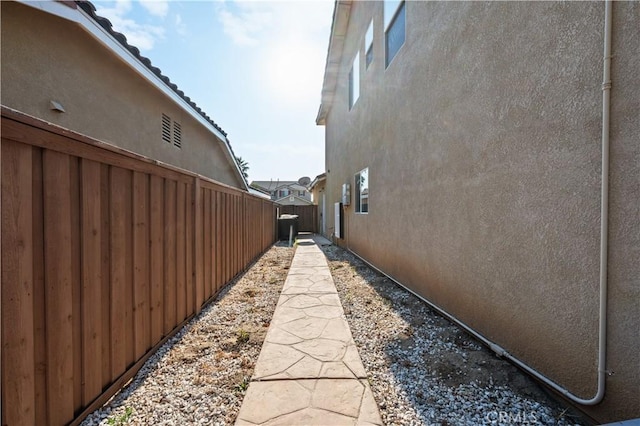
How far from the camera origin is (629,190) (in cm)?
172

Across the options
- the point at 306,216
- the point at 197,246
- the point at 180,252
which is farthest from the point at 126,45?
the point at 306,216

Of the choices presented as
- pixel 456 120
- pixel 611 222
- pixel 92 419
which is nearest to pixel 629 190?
pixel 611 222

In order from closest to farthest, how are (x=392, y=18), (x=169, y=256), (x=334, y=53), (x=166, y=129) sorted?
(x=169, y=256) < (x=392, y=18) < (x=166, y=129) < (x=334, y=53)

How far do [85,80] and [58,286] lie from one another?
3.55m

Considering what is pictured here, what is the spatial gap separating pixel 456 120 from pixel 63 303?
409 cm

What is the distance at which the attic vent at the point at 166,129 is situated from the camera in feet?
19.7

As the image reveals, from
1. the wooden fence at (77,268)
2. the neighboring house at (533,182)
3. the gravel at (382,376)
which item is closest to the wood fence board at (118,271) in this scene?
the wooden fence at (77,268)

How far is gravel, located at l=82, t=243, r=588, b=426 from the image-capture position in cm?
204

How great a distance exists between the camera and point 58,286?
1.72 m

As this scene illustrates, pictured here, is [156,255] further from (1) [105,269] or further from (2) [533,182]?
(2) [533,182]

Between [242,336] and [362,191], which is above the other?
[362,191]

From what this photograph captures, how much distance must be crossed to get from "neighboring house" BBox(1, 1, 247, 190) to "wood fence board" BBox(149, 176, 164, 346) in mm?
1728

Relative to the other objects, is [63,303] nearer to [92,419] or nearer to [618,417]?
[92,419]

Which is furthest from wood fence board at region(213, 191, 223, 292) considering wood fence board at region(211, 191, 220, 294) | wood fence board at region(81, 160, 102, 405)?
wood fence board at region(81, 160, 102, 405)
